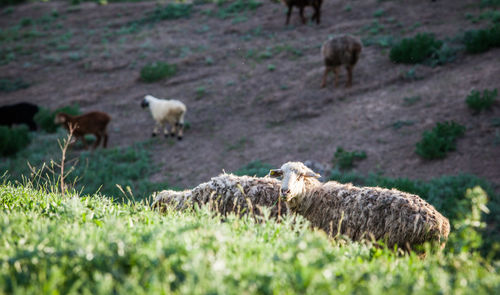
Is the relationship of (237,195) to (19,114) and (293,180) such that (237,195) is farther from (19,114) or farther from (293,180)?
(19,114)

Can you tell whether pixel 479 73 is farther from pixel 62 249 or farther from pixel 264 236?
pixel 62 249

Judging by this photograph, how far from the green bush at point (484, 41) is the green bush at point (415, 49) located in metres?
1.14

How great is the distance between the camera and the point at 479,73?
504 inches

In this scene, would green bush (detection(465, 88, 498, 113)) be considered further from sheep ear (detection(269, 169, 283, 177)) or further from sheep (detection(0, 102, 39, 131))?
sheep (detection(0, 102, 39, 131))

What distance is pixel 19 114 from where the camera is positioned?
679 inches

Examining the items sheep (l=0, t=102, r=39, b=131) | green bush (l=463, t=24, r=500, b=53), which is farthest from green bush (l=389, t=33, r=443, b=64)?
sheep (l=0, t=102, r=39, b=131)

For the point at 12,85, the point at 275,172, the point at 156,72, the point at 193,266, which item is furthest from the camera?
the point at 12,85

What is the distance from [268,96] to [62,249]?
1354 centimetres

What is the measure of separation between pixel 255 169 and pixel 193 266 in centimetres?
862

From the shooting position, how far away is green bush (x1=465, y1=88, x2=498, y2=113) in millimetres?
11070

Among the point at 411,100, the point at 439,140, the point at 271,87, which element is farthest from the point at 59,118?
the point at 439,140

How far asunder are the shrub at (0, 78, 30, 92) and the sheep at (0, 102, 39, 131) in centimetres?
340

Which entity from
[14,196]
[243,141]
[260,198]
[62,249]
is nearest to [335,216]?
[260,198]

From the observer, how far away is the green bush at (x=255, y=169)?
10717 millimetres
